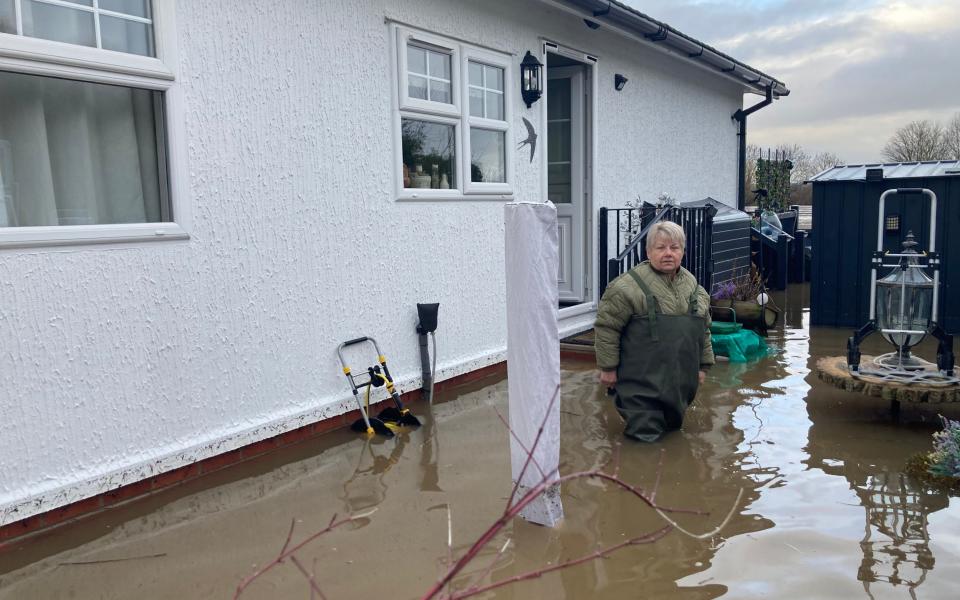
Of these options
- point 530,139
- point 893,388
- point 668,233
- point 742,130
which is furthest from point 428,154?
point 742,130

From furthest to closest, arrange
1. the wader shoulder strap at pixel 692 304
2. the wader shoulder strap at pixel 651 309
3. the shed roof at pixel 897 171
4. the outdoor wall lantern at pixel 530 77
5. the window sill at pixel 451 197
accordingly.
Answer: the shed roof at pixel 897 171 < the outdoor wall lantern at pixel 530 77 < the window sill at pixel 451 197 < the wader shoulder strap at pixel 692 304 < the wader shoulder strap at pixel 651 309

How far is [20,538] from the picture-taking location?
11.7 ft

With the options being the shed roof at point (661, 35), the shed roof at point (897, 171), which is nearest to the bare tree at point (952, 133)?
the shed roof at point (661, 35)

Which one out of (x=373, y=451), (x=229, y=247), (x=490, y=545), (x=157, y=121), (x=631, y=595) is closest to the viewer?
(x=631, y=595)

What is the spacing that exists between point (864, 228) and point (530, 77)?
4.18 m

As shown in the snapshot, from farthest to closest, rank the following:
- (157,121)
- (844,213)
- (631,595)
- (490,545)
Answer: (844,213) < (157,121) < (490,545) < (631,595)

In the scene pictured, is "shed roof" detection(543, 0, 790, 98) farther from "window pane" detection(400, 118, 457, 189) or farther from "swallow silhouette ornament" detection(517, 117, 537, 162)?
"window pane" detection(400, 118, 457, 189)

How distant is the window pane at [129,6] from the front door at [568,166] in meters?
5.20

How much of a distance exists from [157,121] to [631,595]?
3.41 m

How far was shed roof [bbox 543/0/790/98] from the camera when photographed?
7.52 metres

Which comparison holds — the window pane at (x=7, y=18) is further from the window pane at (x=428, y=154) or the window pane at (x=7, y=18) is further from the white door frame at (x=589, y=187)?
the white door frame at (x=589, y=187)

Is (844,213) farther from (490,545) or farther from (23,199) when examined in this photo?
(23,199)

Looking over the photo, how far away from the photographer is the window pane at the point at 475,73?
656 cm

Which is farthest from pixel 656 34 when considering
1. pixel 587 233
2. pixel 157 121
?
pixel 157 121
